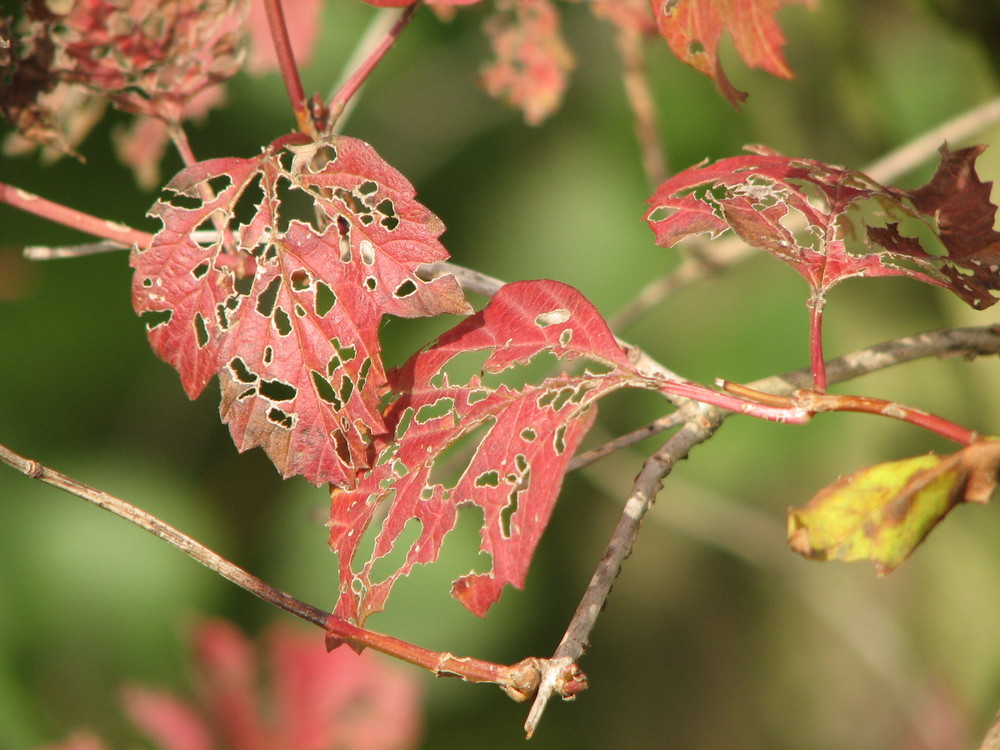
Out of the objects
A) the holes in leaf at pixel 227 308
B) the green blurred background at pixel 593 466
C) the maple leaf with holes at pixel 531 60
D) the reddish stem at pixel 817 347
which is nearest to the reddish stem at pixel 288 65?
the holes in leaf at pixel 227 308

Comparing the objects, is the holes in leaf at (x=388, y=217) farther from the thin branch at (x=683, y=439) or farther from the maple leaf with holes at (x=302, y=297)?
the thin branch at (x=683, y=439)

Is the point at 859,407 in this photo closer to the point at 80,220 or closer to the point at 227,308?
the point at 227,308

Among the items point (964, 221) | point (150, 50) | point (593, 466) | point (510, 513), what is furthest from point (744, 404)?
point (593, 466)

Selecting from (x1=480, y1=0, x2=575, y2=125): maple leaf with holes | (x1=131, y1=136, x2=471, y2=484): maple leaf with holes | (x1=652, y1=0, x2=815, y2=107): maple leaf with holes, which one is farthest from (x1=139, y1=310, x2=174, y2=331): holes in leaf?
(x1=480, y1=0, x2=575, y2=125): maple leaf with holes

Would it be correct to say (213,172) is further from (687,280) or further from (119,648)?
(119,648)

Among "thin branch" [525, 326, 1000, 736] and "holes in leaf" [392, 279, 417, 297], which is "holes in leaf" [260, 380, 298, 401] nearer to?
"holes in leaf" [392, 279, 417, 297]

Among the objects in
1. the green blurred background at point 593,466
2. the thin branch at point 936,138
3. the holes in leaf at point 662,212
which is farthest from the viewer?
the green blurred background at point 593,466

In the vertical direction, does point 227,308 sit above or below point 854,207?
below
